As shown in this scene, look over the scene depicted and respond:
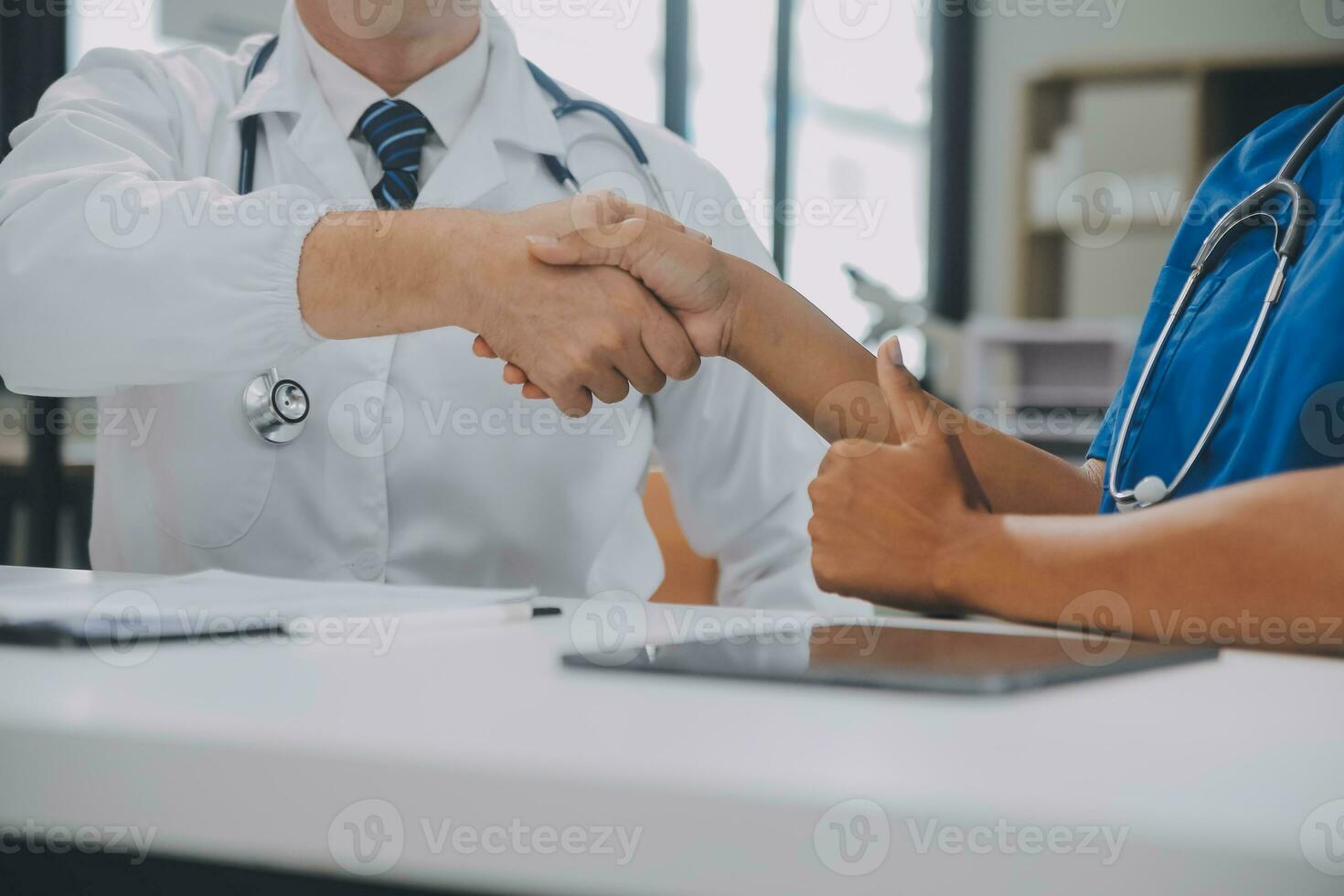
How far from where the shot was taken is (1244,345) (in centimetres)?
95

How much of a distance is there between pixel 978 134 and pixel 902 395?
4.93 meters

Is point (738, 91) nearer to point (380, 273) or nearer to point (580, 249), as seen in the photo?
point (580, 249)

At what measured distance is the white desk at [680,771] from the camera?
35cm

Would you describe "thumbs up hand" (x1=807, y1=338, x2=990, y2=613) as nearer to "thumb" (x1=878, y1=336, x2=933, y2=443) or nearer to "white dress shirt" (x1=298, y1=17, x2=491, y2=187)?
"thumb" (x1=878, y1=336, x2=933, y2=443)

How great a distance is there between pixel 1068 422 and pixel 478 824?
3.82 m

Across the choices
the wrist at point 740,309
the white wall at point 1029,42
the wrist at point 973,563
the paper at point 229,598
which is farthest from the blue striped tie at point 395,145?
the white wall at point 1029,42

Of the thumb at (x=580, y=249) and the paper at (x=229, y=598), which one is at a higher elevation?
the thumb at (x=580, y=249)

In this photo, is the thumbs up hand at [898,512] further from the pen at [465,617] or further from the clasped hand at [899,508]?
the pen at [465,617]

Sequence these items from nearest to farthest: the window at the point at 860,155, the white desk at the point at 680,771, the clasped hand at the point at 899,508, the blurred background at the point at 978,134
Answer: the white desk at the point at 680,771
the clasped hand at the point at 899,508
the blurred background at the point at 978,134
the window at the point at 860,155

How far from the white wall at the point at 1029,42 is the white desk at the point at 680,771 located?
4.53 metres

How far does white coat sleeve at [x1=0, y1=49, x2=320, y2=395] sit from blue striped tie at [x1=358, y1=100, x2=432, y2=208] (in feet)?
0.86

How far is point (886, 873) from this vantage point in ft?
1.17

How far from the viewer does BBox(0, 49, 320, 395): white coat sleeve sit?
1.01 meters

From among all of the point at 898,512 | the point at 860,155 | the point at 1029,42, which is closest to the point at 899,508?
the point at 898,512
